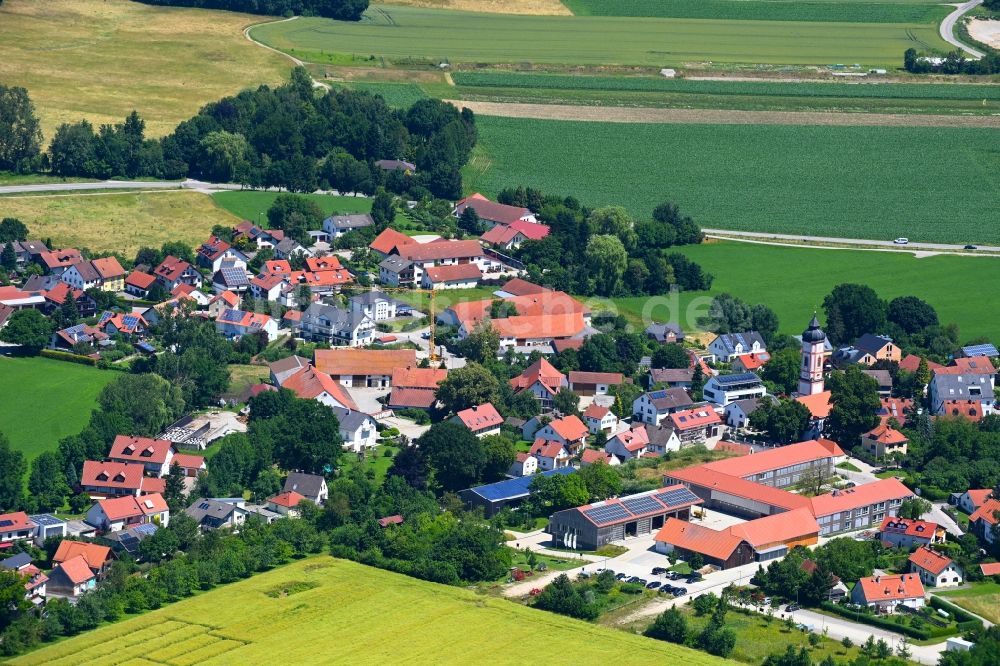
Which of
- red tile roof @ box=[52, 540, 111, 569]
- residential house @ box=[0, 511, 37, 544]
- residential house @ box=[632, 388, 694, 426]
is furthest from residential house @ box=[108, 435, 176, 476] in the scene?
residential house @ box=[632, 388, 694, 426]

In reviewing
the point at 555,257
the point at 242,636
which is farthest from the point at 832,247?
the point at 242,636

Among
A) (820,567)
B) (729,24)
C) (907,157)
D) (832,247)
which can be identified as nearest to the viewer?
(820,567)

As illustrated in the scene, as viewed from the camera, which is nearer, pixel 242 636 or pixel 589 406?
pixel 242 636

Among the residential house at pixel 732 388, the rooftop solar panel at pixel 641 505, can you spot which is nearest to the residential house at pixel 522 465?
the rooftop solar panel at pixel 641 505

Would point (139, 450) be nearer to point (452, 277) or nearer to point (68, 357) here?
point (68, 357)

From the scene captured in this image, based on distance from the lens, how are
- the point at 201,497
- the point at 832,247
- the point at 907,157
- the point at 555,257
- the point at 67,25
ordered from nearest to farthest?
the point at 201,497
the point at 555,257
the point at 832,247
the point at 907,157
the point at 67,25

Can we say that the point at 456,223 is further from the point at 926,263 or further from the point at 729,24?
the point at 729,24

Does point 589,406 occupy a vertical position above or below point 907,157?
below

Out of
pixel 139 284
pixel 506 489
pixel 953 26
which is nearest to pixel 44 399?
pixel 139 284
